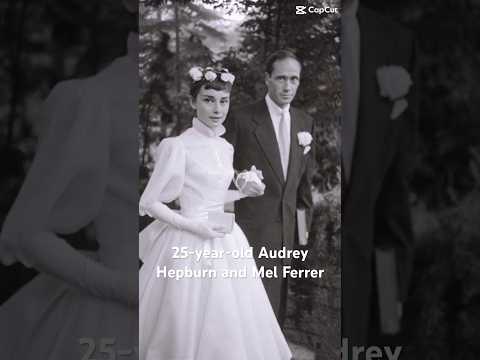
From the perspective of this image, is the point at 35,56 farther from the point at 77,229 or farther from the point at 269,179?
the point at 269,179

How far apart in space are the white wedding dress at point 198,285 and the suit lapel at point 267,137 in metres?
0.14

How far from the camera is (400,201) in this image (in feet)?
9.42

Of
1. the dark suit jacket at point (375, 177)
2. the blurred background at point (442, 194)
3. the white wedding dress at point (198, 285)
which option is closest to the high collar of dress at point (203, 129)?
the white wedding dress at point (198, 285)

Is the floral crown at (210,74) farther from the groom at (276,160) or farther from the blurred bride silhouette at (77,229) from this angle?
the blurred bride silhouette at (77,229)

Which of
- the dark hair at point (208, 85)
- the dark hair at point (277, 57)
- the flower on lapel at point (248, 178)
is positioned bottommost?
the flower on lapel at point (248, 178)

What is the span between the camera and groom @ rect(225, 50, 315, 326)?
9.20ft

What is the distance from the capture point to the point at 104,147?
2.82 m

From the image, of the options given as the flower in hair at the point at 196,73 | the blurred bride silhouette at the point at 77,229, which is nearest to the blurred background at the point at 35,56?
the blurred bride silhouette at the point at 77,229

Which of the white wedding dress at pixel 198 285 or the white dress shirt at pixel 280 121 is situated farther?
the white dress shirt at pixel 280 121

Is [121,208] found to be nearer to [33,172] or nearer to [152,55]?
[33,172]

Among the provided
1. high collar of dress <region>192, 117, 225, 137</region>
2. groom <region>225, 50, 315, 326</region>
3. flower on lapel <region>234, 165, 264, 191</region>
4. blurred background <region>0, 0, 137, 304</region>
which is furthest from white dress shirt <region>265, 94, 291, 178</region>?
blurred background <region>0, 0, 137, 304</region>

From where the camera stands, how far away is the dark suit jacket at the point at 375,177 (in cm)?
285

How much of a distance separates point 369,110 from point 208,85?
67cm

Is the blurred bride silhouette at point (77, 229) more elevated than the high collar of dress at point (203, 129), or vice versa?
the high collar of dress at point (203, 129)
